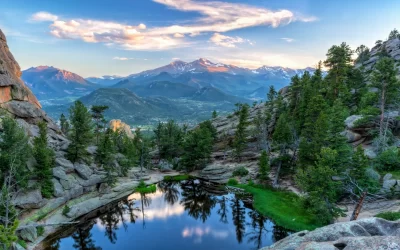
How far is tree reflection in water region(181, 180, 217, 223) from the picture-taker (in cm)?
6178

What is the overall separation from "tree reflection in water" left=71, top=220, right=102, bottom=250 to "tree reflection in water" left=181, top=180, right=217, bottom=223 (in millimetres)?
22124

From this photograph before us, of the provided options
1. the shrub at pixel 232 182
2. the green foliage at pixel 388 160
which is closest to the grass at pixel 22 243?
the shrub at pixel 232 182

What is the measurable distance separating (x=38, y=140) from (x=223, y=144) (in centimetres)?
6621

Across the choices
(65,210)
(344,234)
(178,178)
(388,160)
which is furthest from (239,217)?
(344,234)

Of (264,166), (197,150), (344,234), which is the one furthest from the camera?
(197,150)

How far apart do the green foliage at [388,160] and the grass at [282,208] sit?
1661 cm

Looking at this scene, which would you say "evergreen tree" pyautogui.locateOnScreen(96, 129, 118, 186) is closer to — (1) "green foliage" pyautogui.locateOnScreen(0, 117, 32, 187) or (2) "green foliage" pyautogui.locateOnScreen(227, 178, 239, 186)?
(1) "green foliage" pyautogui.locateOnScreen(0, 117, 32, 187)

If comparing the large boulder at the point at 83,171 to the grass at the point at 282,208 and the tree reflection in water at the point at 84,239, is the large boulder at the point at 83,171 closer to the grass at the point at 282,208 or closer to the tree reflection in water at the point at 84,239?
the tree reflection in water at the point at 84,239

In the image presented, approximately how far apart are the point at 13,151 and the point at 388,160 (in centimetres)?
7157

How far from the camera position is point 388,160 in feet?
163

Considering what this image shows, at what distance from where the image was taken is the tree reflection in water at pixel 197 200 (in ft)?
203

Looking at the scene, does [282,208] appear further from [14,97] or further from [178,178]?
[14,97]

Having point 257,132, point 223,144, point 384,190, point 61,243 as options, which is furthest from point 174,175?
point 384,190

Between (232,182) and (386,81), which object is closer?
(386,81)
